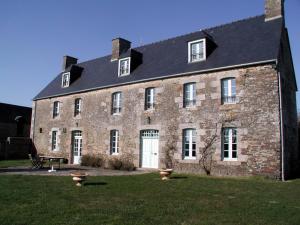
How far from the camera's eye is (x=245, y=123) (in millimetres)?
13688

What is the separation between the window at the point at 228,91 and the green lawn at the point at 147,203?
4.43m

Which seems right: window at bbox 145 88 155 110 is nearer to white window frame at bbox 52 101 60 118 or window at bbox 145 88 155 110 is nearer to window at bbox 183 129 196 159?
window at bbox 183 129 196 159

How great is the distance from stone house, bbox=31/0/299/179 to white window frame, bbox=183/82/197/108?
51 mm

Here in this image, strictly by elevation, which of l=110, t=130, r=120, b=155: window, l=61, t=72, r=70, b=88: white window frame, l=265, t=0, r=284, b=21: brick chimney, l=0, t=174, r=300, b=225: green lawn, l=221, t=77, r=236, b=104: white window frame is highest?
l=265, t=0, r=284, b=21: brick chimney

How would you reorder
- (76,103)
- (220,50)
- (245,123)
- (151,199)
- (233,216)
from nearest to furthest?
(233,216), (151,199), (245,123), (220,50), (76,103)

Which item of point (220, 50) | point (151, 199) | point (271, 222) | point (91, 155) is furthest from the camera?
point (91, 155)

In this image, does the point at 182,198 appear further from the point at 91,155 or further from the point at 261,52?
the point at 91,155

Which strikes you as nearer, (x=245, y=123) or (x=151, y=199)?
(x=151, y=199)

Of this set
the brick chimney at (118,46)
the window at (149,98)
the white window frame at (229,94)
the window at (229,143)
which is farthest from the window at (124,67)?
the window at (229,143)

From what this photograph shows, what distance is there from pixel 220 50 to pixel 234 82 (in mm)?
2325

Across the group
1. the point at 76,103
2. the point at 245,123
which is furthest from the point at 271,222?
the point at 76,103

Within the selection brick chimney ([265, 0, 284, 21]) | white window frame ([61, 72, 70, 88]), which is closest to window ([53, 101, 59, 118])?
white window frame ([61, 72, 70, 88])

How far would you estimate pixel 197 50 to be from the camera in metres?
16.4

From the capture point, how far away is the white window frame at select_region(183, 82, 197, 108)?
51.3 ft
